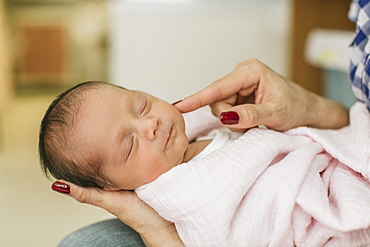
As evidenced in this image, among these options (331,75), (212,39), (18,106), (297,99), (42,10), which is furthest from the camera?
(42,10)

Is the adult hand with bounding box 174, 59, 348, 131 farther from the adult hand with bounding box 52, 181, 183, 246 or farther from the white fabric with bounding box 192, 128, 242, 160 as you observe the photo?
the adult hand with bounding box 52, 181, 183, 246

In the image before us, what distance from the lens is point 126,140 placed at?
2.81ft

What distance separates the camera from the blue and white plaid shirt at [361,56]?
88cm

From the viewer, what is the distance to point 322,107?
1.04 m

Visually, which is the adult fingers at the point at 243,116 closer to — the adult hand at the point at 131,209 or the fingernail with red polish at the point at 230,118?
the fingernail with red polish at the point at 230,118

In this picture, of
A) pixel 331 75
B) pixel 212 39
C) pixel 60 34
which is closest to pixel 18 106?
pixel 60 34

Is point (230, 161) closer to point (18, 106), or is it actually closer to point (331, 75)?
point (331, 75)

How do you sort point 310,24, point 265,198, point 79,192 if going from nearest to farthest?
point 265,198
point 79,192
point 310,24

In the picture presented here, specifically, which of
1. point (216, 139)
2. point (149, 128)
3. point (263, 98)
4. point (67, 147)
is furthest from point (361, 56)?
point (67, 147)

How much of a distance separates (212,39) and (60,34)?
253cm

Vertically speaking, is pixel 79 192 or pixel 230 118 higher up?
pixel 230 118

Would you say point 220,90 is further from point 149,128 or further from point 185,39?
point 185,39

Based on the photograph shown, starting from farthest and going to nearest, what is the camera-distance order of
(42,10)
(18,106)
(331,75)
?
(42,10) → (18,106) → (331,75)

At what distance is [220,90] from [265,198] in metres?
0.30
